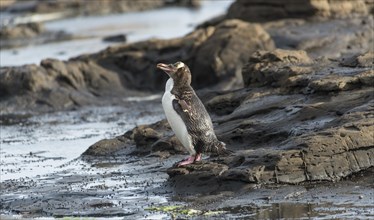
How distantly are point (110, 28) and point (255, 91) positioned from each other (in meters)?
28.7

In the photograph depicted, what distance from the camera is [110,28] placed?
45781 millimetres

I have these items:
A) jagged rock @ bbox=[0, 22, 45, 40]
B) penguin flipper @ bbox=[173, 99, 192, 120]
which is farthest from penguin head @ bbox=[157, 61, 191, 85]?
jagged rock @ bbox=[0, 22, 45, 40]

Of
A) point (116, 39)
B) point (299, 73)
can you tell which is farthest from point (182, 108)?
point (116, 39)

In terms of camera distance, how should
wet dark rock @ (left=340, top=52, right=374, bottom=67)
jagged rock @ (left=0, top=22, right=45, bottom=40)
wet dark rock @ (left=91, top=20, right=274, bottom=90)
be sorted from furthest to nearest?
1. jagged rock @ (left=0, top=22, right=45, bottom=40)
2. wet dark rock @ (left=91, top=20, right=274, bottom=90)
3. wet dark rock @ (left=340, top=52, right=374, bottom=67)

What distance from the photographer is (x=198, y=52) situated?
26.2 metres

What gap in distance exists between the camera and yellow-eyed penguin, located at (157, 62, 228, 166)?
45.2 ft

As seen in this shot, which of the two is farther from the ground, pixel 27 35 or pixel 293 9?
pixel 293 9

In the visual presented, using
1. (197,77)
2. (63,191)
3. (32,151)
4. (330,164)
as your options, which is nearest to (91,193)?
(63,191)

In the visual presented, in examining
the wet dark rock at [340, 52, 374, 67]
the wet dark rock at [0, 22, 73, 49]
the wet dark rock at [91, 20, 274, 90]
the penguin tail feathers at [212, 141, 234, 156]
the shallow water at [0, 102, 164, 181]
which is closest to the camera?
the penguin tail feathers at [212, 141, 234, 156]

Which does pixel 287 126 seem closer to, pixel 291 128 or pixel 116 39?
pixel 291 128

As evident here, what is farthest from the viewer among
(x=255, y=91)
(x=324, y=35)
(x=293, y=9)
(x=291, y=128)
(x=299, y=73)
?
(x=293, y=9)

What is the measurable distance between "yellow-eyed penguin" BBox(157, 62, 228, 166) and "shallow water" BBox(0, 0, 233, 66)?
1841 cm

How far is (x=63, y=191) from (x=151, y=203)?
1544 mm

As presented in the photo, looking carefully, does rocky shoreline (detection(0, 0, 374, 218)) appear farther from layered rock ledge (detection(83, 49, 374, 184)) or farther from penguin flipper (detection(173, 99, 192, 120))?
penguin flipper (detection(173, 99, 192, 120))
